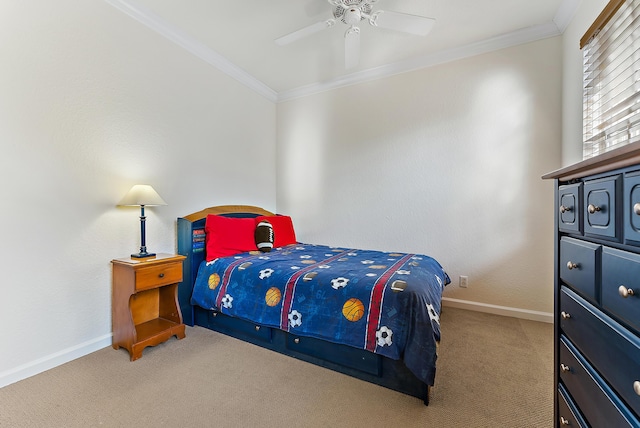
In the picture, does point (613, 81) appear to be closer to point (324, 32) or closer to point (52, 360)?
point (324, 32)

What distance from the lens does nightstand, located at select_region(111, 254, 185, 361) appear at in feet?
6.60

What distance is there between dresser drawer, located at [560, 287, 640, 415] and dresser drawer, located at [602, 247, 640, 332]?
0.14 ft

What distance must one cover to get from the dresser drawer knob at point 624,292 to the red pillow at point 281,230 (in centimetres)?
284

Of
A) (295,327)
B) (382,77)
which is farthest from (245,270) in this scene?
(382,77)

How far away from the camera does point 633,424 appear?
65 centimetres

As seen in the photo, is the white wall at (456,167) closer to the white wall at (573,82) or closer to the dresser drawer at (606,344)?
the white wall at (573,82)

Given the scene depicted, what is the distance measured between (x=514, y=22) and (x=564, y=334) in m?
2.88

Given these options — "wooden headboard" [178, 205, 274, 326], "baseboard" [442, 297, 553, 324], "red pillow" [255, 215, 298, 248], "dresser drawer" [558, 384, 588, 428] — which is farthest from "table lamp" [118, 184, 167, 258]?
"baseboard" [442, 297, 553, 324]

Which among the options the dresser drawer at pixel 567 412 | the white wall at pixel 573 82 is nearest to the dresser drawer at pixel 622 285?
the dresser drawer at pixel 567 412

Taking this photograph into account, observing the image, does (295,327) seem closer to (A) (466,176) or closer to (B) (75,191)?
(B) (75,191)

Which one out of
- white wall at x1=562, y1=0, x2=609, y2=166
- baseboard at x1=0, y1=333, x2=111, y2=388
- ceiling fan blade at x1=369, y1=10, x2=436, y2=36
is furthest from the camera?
white wall at x1=562, y1=0, x2=609, y2=166

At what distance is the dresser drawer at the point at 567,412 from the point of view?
91 cm

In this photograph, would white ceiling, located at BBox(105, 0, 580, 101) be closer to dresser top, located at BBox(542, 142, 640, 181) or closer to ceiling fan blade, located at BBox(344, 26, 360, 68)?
ceiling fan blade, located at BBox(344, 26, 360, 68)

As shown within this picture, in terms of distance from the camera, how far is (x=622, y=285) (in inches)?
27.6
